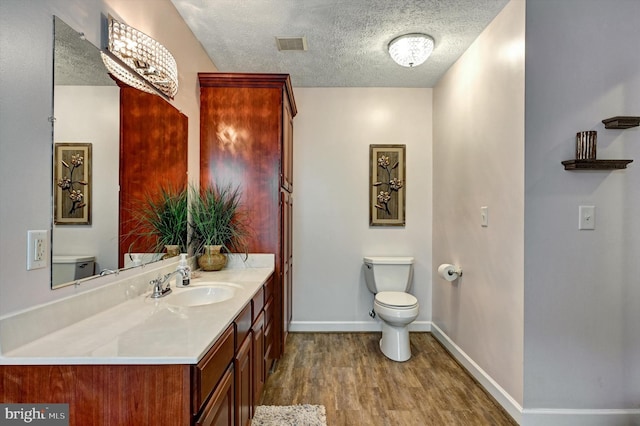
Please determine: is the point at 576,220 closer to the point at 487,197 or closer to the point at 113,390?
the point at 487,197

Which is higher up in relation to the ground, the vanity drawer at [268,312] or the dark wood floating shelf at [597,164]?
the dark wood floating shelf at [597,164]

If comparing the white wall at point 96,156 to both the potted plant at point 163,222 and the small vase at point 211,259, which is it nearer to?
the potted plant at point 163,222

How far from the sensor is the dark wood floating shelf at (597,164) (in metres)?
1.71

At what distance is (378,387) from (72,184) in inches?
84.6

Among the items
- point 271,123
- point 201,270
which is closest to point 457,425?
point 201,270

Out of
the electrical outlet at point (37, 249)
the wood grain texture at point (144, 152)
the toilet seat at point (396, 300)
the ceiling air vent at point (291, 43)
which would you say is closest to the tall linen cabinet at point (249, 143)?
the ceiling air vent at point (291, 43)

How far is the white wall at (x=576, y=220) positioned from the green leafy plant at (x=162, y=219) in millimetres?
2045

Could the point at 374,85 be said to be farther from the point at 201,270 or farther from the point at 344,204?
the point at 201,270

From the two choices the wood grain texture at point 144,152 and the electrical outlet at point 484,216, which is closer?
the wood grain texture at point 144,152

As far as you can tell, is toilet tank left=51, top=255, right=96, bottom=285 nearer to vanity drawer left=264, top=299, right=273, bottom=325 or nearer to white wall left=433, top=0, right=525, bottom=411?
vanity drawer left=264, top=299, right=273, bottom=325

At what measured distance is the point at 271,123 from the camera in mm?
2420

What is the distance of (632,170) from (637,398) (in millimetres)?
1270

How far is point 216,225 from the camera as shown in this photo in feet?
7.36

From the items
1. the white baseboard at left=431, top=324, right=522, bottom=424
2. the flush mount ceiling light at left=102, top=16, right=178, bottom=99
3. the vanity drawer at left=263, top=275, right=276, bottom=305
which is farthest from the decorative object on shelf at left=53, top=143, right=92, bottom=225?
the white baseboard at left=431, top=324, right=522, bottom=424
